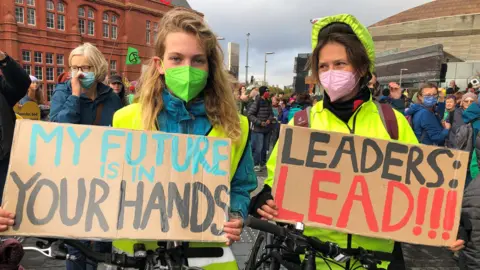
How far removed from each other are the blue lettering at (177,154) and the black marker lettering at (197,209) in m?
0.10

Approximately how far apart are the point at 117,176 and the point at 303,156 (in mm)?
887

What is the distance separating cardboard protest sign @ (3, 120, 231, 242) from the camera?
1.61 metres

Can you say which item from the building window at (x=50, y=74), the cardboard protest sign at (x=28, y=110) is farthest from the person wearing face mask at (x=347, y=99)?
the building window at (x=50, y=74)

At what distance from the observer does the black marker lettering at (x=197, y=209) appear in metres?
1.69

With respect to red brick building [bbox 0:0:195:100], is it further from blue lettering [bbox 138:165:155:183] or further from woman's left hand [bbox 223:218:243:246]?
woman's left hand [bbox 223:218:243:246]

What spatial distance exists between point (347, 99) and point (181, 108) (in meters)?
0.90

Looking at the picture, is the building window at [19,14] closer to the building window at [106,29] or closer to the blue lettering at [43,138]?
the building window at [106,29]

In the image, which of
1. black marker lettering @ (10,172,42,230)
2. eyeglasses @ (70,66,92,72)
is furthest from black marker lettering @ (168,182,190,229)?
eyeglasses @ (70,66,92,72)

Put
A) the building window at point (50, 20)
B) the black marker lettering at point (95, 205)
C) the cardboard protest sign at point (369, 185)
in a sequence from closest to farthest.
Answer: the black marker lettering at point (95, 205) < the cardboard protest sign at point (369, 185) < the building window at point (50, 20)

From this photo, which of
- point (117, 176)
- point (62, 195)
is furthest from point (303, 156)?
point (62, 195)

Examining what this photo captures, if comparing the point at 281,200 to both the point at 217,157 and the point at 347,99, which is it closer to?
the point at 217,157

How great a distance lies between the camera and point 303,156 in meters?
1.89

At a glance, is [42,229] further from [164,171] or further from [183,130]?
[183,130]

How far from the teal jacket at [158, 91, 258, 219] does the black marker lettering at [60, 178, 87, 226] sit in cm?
47
